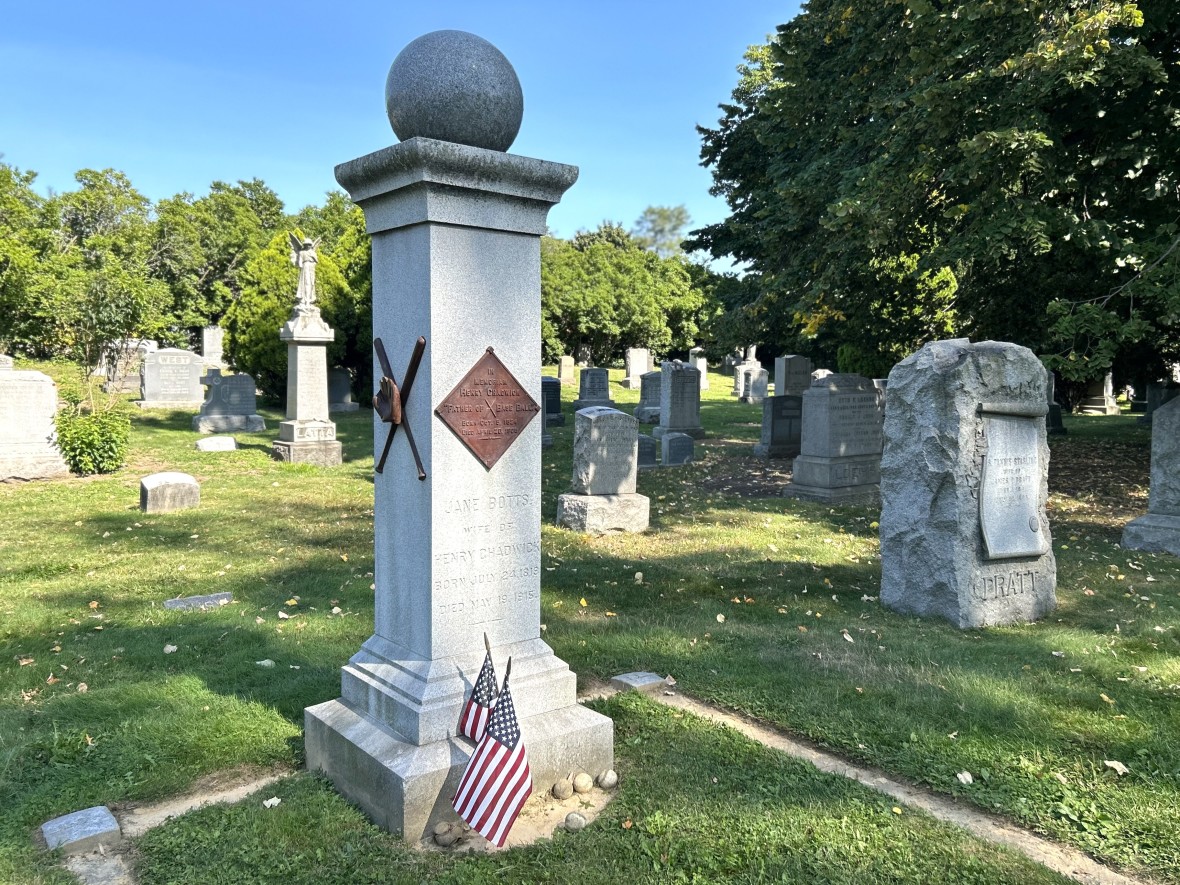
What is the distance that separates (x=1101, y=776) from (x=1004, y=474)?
3.11 m

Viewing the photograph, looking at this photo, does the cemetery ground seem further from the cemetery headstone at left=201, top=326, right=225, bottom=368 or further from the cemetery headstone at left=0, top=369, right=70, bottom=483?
the cemetery headstone at left=201, top=326, right=225, bottom=368

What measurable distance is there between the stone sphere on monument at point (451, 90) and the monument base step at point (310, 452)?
502 inches

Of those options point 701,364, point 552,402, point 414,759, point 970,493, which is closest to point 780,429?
point 552,402

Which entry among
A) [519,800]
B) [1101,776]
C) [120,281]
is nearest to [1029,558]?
[1101,776]

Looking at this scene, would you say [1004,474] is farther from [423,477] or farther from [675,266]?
[675,266]

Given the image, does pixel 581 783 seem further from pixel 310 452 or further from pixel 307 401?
pixel 307 401

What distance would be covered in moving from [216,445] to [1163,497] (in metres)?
15.2

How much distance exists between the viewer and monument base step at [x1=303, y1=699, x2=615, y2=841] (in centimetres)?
331

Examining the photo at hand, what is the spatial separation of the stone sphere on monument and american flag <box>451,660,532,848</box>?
7.74ft

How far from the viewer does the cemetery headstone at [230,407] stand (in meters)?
20.0

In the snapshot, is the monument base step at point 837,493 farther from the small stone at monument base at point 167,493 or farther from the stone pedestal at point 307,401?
the stone pedestal at point 307,401

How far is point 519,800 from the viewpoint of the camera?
321cm

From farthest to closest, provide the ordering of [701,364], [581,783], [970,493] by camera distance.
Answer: [701,364]
[970,493]
[581,783]

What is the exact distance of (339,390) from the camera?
84.4 ft
